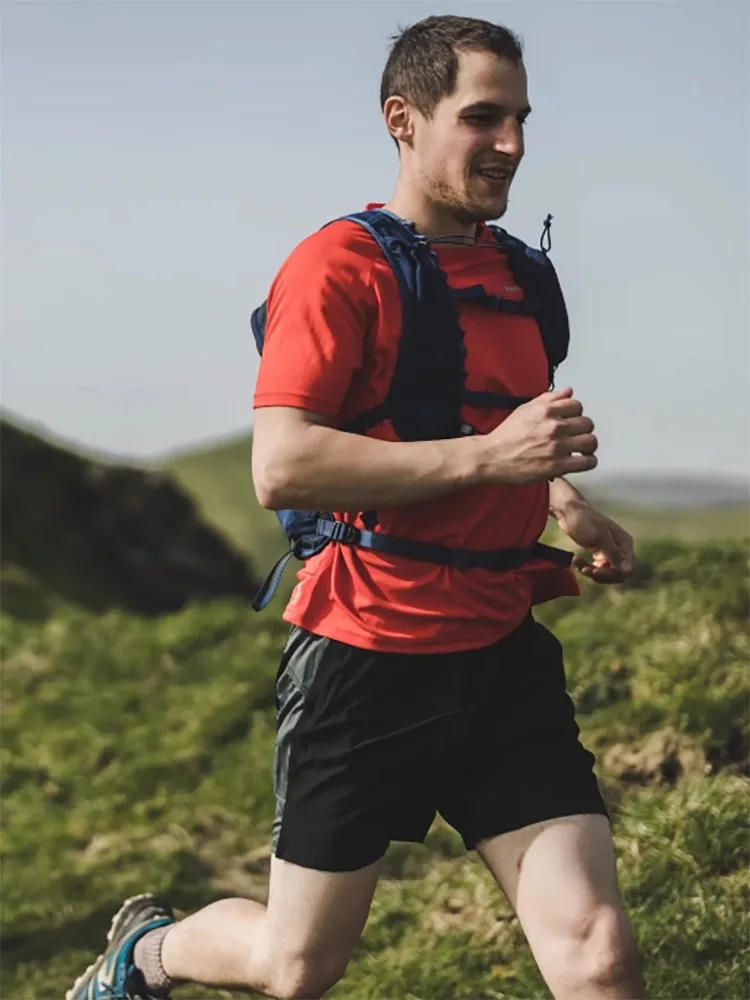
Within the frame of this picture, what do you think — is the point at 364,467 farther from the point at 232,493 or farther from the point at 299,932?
the point at 232,493

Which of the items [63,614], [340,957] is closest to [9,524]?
[63,614]

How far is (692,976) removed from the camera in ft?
17.9

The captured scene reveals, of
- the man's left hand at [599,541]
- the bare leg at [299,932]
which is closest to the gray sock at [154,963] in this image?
the bare leg at [299,932]

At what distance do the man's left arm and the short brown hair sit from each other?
1174mm

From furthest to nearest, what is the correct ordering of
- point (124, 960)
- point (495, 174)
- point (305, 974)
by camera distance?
point (124, 960), point (305, 974), point (495, 174)

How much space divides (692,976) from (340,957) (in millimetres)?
1665

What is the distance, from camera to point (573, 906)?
13.2ft

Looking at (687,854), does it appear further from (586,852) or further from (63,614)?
(63,614)

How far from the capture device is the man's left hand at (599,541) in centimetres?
451

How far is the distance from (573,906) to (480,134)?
1977 mm

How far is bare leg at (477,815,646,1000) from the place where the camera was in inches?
157

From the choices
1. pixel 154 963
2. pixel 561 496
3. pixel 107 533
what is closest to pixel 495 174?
pixel 561 496

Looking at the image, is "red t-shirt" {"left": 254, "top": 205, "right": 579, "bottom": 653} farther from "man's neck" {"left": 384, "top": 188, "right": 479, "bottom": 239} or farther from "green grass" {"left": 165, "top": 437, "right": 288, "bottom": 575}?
"green grass" {"left": 165, "top": 437, "right": 288, "bottom": 575}

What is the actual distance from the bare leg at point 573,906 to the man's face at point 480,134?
1.63m
